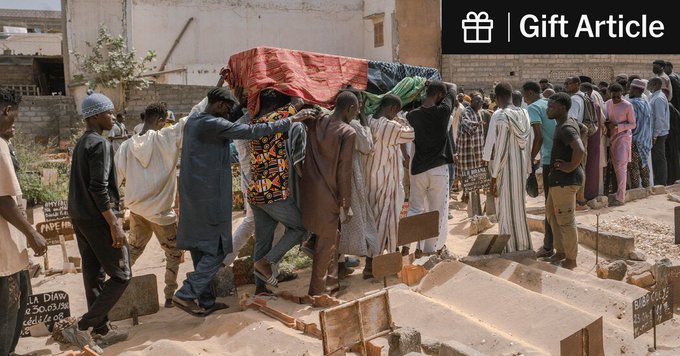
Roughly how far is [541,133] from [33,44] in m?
28.0

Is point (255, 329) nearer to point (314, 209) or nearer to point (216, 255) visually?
point (216, 255)

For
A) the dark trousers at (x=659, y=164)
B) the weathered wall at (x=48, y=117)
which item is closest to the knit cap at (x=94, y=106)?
the dark trousers at (x=659, y=164)

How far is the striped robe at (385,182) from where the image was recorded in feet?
20.2

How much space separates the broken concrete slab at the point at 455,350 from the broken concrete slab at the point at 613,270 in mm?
2706

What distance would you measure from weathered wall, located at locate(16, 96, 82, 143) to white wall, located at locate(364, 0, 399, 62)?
470 inches

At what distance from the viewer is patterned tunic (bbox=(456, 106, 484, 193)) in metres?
8.29

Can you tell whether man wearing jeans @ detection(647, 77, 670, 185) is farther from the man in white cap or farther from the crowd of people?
the man in white cap

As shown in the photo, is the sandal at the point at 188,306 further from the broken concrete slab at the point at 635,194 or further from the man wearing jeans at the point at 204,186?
the broken concrete slab at the point at 635,194

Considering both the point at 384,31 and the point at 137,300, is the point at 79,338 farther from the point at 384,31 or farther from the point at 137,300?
the point at 384,31

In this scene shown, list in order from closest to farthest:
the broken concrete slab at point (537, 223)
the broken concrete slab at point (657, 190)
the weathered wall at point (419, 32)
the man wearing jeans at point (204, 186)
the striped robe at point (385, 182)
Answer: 1. the man wearing jeans at point (204, 186)
2. the striped robe at point (385, 182)
3. the broken concrete slab at point (537, 223)
4. the broken concrete slab at point (657, 190)
5. the weathered wall at point (419, 32)

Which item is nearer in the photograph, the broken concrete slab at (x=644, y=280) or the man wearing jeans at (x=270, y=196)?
the man wearing jeans at (x=270, y=196)

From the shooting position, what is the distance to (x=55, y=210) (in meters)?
7.18

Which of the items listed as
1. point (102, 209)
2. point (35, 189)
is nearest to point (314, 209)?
point (102, 209)

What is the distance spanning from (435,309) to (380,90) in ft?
8.92
